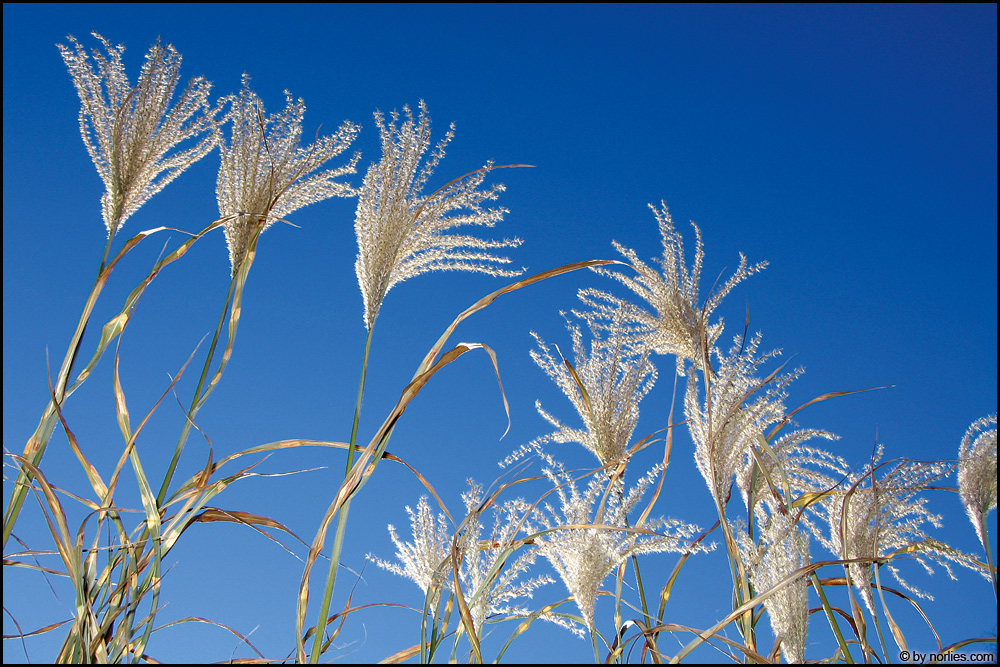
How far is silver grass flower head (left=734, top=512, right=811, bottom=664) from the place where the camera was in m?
1.51

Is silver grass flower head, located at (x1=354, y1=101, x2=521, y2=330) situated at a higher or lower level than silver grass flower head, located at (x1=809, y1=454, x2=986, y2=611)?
higher

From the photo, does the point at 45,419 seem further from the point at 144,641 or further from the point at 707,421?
the point at 707,421

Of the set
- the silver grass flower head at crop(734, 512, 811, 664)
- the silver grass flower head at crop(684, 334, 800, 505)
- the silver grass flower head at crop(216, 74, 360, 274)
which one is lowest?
the silver grass flower head at crop(734, 512, 811, 664)

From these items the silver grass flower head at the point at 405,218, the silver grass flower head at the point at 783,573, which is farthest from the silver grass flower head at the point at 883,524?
the silver grass flower head at the point at 405,218

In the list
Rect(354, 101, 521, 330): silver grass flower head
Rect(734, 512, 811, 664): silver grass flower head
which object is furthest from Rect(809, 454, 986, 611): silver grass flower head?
Rect(354, 101, 521, 330): silver grass flower head

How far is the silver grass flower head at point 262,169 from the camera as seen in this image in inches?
61.2

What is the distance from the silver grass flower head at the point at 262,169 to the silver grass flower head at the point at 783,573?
150cm

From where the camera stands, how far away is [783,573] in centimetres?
160

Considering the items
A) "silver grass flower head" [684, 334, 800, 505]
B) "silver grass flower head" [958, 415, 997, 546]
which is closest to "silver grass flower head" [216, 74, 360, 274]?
"silver grass flower head" [684, 334, 800, 505]

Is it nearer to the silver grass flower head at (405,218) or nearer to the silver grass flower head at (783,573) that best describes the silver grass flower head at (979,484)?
the silver grass flower head at (783,573)

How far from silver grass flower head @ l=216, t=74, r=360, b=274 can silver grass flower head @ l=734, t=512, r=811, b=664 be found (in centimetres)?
150

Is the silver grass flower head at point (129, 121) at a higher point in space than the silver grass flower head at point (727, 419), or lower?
higher

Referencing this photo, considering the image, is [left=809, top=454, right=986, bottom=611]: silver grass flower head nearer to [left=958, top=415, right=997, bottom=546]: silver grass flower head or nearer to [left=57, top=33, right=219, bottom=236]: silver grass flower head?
[left=958, top=415, right=997, bottom=546]: silver grass flower head

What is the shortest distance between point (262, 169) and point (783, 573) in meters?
1.74
